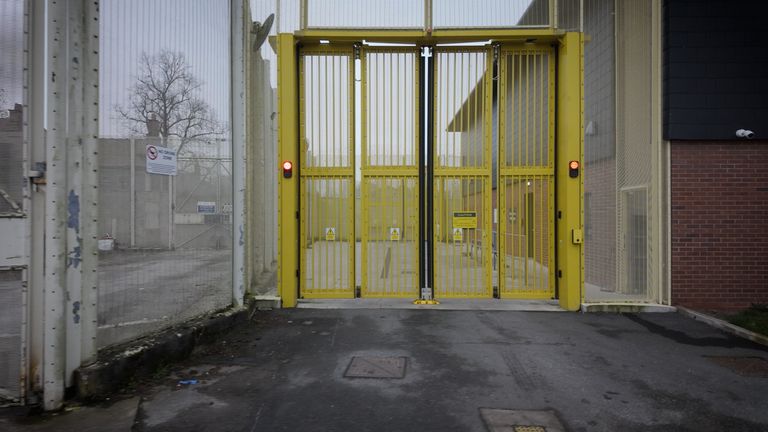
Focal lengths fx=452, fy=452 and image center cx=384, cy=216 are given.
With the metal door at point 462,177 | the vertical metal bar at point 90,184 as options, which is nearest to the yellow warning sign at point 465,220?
the metal door at point 462,177

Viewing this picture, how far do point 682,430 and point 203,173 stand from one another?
5679 mm

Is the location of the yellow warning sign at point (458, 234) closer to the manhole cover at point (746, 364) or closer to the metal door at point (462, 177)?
the metal door at point (462, 177)

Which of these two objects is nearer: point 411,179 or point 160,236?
point 160,236

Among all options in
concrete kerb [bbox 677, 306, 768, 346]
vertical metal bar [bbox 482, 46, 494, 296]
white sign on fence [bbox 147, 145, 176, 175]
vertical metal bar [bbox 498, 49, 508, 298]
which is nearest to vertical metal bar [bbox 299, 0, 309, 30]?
vertical metal bar [bbox 482, 46, 494, 296]

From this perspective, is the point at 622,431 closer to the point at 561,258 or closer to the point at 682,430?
the point at 682,430

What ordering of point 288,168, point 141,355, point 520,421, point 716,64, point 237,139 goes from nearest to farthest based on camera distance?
point 520,421 < point 141,355 < point 237,139 < point 716,64 < point 288,168

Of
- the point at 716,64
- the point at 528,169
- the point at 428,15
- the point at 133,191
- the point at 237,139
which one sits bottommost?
the point at 133,191

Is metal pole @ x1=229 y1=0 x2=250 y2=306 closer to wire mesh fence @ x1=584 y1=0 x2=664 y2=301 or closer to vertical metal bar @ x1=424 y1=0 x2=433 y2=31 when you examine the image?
vertical metal bar @ x1=424 y1=0 x2=433 y2=31

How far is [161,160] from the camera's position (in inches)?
200

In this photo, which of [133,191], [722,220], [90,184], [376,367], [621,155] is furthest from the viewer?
[621,155]

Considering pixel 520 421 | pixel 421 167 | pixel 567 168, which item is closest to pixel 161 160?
pixel 421 167

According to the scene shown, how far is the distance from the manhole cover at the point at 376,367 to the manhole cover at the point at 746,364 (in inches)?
140

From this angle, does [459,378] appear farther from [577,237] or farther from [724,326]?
[724,326]

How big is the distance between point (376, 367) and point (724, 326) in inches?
203
